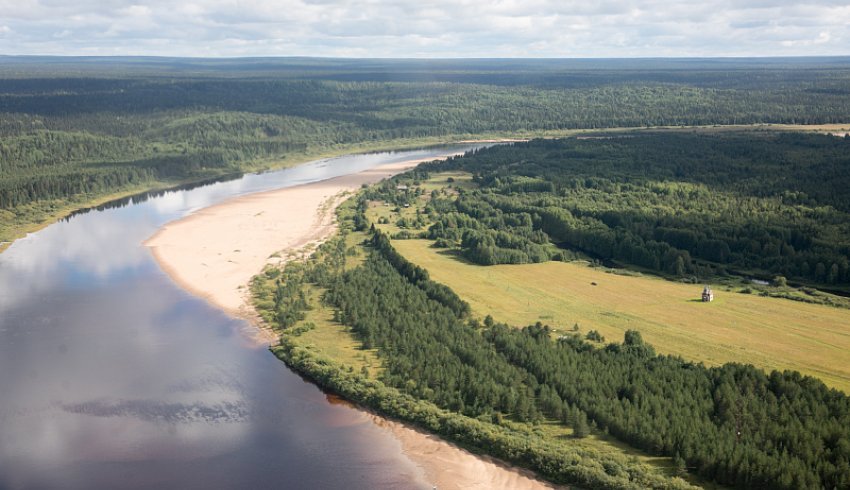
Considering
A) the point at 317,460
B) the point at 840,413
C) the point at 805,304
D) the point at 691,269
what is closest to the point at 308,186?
the point at 691,269

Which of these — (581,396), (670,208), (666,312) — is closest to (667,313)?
(666,312)

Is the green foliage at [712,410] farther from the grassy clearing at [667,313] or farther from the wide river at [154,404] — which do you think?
the wide river at [154,404]

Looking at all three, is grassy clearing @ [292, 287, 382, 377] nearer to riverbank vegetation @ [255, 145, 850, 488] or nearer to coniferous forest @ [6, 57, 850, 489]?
riverbank vegetation @ [255, 145, 850, 488]

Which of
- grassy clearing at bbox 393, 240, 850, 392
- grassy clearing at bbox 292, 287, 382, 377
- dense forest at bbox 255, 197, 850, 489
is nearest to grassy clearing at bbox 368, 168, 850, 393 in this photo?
grassy clearing at bbox 393, 240, 850, 392

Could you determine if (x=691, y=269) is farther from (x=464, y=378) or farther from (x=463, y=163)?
(x=463, y=163)

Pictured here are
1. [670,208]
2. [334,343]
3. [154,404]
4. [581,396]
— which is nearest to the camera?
[581,396]

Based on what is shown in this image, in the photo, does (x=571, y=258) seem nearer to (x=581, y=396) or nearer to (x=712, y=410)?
(x=581, y=396)
